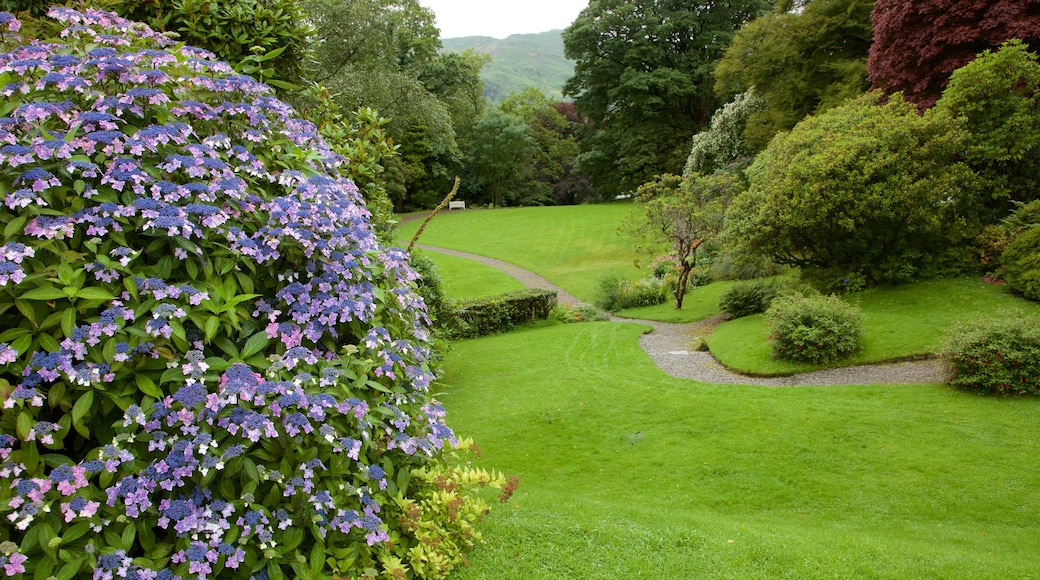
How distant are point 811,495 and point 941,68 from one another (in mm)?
15478

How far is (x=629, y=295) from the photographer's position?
2250cm

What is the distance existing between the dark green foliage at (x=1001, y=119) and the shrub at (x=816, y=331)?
17.0 feet

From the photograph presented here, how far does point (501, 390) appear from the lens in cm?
1134

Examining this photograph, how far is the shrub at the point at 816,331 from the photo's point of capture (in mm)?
11352

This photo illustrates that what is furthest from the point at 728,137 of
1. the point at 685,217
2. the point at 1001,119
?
the point at 1001,119

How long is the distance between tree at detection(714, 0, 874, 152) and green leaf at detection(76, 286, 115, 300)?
83.1 ft

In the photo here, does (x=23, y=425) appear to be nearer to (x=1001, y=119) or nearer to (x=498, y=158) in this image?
(x=1001, y=119)

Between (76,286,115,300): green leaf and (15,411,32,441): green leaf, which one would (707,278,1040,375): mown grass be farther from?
(15,411,32,441): green leaf

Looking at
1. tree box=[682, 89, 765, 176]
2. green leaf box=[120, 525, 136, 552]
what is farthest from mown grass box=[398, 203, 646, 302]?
green leaf box=[120, 525, 136, 552]

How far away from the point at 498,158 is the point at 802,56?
106 ft

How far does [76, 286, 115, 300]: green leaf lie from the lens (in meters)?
2.12

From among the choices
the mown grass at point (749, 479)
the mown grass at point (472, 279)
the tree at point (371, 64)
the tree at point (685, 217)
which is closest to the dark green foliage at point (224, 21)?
the mown grass at point (749, 479)

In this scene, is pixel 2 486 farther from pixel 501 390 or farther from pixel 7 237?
pixel 501 390

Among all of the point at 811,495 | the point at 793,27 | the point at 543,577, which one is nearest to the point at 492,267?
the point at 793,27
